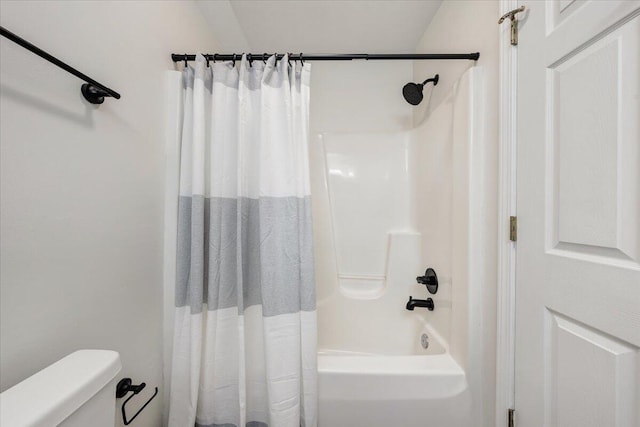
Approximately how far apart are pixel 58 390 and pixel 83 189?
1.64 feet

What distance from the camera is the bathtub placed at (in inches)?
39.9

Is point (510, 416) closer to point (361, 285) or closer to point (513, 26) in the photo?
point (361, 285)

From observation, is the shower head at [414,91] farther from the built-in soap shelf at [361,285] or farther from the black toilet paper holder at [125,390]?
the black toilet paper holder at [125,390]

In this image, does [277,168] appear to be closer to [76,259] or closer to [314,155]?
[76,259]

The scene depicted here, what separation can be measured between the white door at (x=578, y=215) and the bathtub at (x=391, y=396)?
9.0 inches

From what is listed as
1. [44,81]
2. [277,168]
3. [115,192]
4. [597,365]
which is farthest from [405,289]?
[44,81]

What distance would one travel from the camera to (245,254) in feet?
3.62

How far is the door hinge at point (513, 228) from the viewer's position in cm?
87

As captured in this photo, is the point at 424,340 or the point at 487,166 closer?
the point at 487,166

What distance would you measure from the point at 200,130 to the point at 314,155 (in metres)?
0.98

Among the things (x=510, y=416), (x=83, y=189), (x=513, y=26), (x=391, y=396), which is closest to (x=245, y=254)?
(x=83, y=189)

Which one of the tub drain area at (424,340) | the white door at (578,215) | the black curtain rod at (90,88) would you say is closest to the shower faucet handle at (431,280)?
the tub drain area at (424,340)

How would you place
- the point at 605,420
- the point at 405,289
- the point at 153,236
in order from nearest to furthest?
the point at 605,420, the point at 153,236, the point at 405,289

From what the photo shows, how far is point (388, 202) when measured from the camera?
1.87 metres
